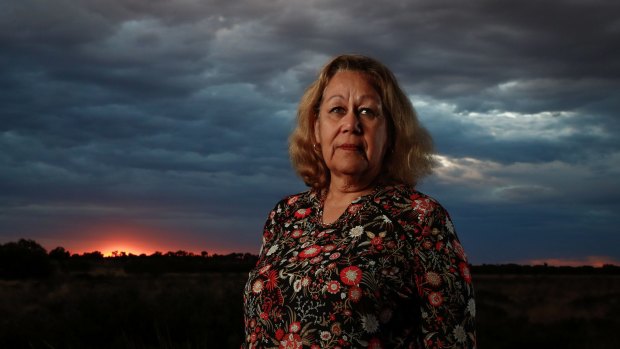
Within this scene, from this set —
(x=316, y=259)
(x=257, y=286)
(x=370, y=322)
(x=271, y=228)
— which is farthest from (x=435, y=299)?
(x=271, y=228)

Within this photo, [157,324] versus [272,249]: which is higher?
[272,249]

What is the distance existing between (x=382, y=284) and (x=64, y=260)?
136 ft

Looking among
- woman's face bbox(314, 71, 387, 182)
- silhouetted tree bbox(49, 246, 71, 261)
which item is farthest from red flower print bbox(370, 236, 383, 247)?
silhouetted tree bbox(49, 246, 71, 261)

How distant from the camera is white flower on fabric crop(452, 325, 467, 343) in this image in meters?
3.42

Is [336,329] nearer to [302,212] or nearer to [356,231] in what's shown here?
[356,231]

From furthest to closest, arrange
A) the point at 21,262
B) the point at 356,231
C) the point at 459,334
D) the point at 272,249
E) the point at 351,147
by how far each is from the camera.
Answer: the point at 21,262
the point at 272,249
the point at 351,147
the point at 356,231
the point at 459,334

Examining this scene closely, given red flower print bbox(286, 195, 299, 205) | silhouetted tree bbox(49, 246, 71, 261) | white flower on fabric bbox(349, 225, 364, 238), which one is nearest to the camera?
white flower on fabric bbox(349, 225, 364, 238)

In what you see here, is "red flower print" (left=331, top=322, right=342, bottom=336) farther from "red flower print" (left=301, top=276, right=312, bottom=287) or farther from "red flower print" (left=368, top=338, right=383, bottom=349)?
"red flower print" (left=301, top=276, right=312, bottom=287)

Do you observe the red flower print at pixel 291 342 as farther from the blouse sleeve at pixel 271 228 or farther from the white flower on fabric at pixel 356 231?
the blouse sleeve at pixel 271 228

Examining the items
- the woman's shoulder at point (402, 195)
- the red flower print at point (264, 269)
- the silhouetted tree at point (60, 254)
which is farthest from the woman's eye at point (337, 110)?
the silhouetted tree at point (60, 254)

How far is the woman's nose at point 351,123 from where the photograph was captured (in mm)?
3992

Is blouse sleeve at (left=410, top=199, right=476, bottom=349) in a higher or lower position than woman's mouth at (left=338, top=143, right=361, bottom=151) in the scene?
lower

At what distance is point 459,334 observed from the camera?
11.3 feet

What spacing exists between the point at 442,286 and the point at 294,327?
30.2 inches
